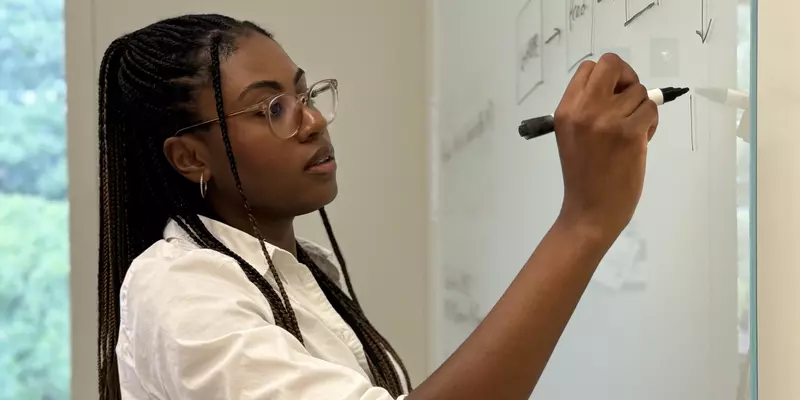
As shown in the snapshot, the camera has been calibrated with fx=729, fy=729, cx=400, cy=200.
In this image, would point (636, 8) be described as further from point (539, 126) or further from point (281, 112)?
point (281, 112)

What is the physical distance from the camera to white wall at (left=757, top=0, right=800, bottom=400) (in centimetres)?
50

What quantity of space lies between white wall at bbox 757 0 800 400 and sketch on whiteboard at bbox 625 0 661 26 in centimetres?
14

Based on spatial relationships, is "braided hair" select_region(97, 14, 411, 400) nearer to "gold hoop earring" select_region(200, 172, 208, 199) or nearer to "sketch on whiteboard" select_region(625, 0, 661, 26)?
"gold hoop earring" select_region(200, 172, 208, 199)

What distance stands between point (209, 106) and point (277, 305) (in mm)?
216

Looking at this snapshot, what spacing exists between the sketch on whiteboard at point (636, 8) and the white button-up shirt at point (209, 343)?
1.35ft

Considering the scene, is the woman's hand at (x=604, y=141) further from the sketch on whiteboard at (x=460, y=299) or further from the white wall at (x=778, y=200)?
the sketch on whiteboard at (x=460, y=299)

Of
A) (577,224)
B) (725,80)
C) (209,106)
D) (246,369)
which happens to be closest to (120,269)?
(209,106)

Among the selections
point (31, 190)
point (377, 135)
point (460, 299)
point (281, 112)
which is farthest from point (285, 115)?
point (31, 190)

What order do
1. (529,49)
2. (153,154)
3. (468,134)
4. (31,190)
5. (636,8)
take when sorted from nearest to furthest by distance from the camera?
(636,8) < (153,154) < (529,49) < (468,134) < (31,190)

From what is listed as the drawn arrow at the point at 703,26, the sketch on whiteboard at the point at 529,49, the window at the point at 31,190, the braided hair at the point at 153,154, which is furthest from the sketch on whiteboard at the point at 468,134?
the window at the point at 31,190

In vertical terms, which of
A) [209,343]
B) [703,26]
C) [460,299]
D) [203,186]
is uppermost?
[703,26]

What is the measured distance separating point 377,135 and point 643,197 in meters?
0.86

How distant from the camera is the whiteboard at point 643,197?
56cm

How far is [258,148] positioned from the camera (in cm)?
71
